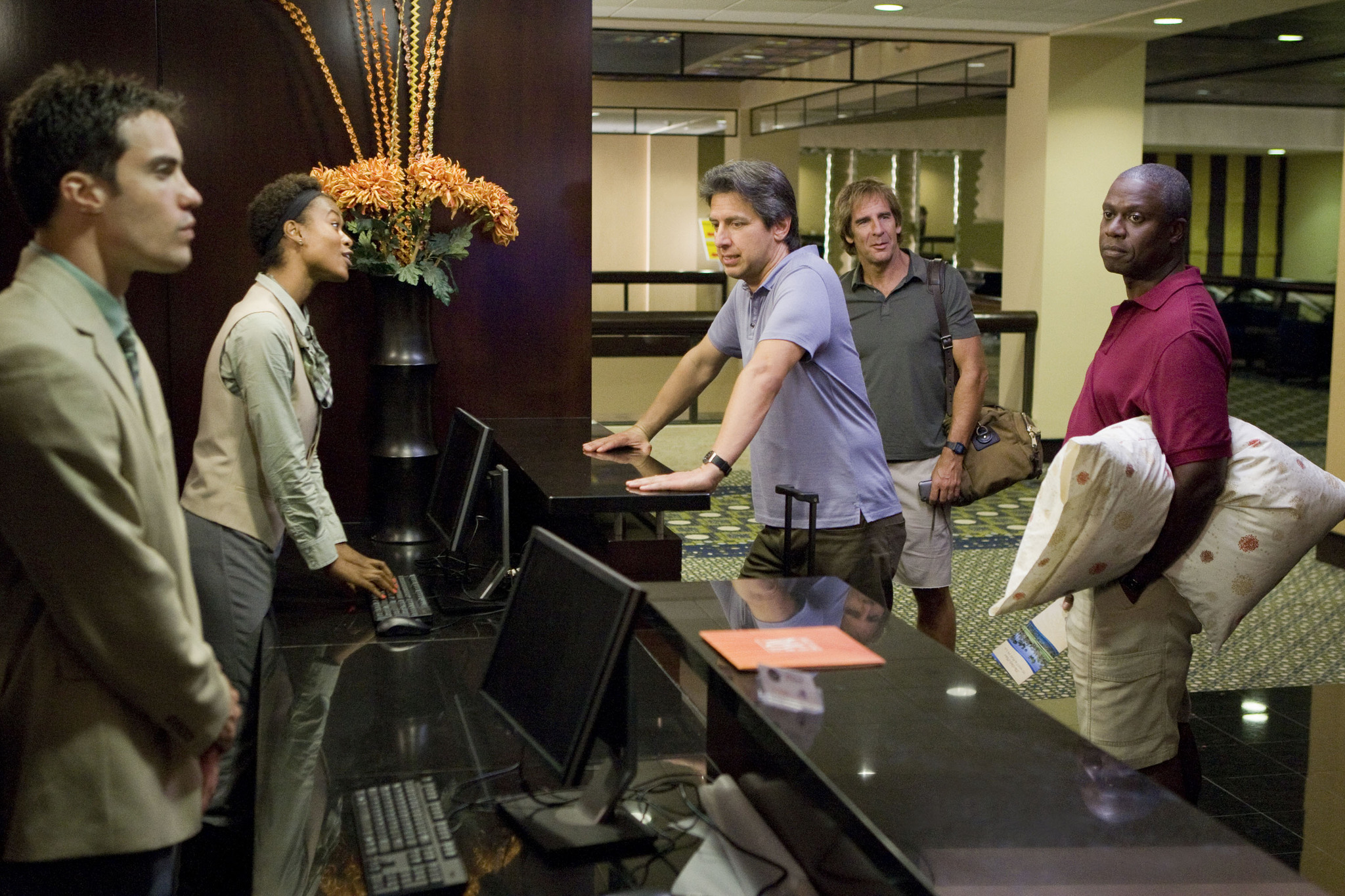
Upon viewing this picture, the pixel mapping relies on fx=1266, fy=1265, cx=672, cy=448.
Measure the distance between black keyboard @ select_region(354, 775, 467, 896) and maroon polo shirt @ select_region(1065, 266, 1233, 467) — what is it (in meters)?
1.50

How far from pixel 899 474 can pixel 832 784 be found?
2.55 m

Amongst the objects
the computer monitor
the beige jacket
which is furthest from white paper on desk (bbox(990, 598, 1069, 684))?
the beige jacket

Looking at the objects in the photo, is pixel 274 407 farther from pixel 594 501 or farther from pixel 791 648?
pixel 791 648

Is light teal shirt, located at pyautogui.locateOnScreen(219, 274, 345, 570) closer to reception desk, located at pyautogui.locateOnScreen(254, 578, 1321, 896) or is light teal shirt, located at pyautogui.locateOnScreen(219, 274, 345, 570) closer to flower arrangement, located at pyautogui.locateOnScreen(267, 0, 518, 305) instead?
reception desk, located at pyautogui.locateOnScreen(254, 578, 1321, 896)

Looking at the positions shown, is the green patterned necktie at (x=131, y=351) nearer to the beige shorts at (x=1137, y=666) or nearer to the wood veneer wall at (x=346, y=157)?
the beige shorts at (x=1137, y=666)

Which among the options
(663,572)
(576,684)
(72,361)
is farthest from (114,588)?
(663,572)

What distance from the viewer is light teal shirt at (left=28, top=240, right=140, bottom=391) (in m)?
1.38

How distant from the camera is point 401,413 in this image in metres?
3.76

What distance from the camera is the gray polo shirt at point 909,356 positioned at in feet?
12.5

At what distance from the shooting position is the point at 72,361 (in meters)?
1.29

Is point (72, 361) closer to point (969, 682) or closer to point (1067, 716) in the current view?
point (969, 682)

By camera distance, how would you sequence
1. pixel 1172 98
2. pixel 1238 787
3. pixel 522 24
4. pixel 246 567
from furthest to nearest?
pixel 1172 98, pixel 522 24, pixel 1238 787, pixel 246 567

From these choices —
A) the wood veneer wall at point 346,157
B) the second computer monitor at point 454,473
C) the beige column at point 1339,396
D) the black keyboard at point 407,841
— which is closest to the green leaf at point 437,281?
the wood veneer wall at point 346,157

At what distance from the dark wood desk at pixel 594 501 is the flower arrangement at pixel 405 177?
59 centimetres
